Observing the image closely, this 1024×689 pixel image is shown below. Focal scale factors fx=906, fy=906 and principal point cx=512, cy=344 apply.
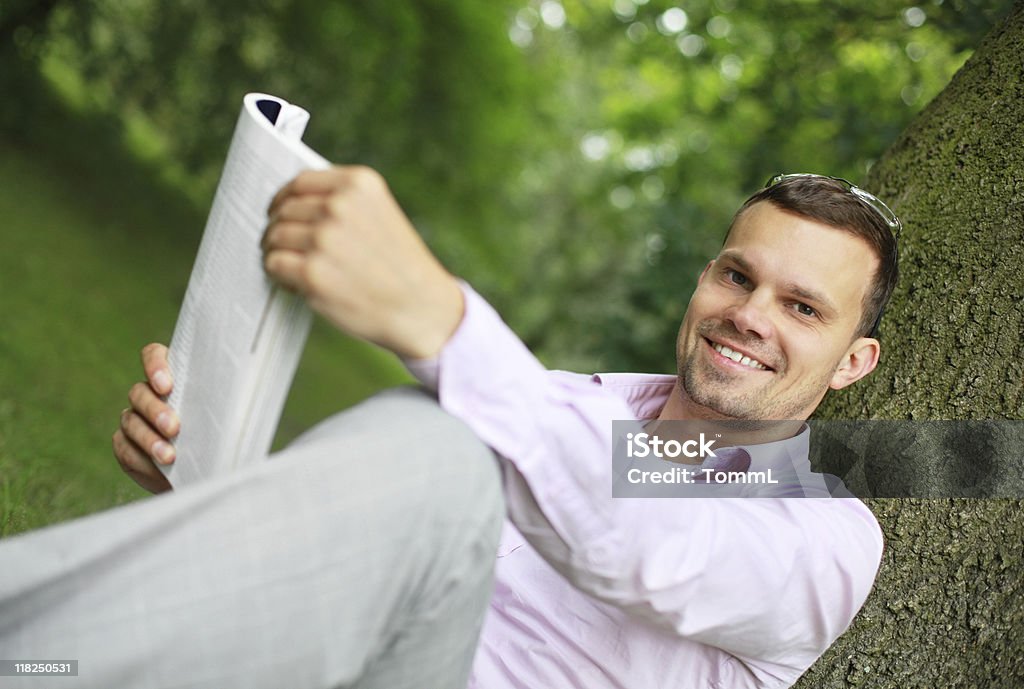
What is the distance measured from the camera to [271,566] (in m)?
1.16

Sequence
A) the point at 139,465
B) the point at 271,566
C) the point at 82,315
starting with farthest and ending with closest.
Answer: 1. the point at 82,315
2. the point at 139,465
3. the point at 271,566

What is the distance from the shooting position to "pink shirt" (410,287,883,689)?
4.17ft

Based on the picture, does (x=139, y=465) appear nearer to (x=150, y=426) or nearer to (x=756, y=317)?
(x=150, y=426)

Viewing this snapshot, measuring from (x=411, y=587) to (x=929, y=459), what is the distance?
4.76 feet

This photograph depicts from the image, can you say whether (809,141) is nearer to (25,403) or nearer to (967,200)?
(967,200)

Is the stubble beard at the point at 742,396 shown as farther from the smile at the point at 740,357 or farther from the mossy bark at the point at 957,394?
the mossy bark at the point at 957,394

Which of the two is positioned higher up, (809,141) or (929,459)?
(929,459)

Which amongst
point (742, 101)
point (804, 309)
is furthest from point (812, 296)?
point (742, 101)

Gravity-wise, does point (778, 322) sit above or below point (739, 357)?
above

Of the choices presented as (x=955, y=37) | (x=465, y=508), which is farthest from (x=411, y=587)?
(x=955, y=37)

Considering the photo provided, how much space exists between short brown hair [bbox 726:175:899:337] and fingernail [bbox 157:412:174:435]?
1.38 metres

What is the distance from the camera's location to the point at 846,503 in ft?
5.74

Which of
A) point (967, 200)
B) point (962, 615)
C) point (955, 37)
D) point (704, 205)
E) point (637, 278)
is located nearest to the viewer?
point (962, 615)

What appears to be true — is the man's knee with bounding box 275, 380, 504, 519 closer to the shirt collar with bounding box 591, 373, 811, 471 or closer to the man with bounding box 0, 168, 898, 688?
the man with bounding box 0, 168, 898, 688
